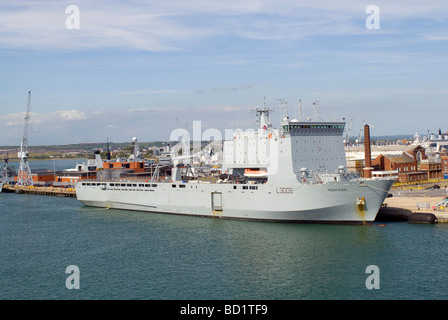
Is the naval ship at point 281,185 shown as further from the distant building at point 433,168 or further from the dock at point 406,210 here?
the distant building at point 433,168

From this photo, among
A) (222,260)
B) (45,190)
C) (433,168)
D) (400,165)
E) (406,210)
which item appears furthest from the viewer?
(45,190)

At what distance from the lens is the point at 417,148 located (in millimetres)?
71188

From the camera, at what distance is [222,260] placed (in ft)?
88.1

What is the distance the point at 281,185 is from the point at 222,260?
10.4 metres

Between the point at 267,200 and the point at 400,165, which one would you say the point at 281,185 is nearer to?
the point at 267,200

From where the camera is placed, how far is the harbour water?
72.7 ft

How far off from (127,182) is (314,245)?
22.4 meters

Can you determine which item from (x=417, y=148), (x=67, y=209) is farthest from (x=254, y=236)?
(x=417, y=148)

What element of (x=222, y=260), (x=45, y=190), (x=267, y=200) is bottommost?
(x=222, y=260)

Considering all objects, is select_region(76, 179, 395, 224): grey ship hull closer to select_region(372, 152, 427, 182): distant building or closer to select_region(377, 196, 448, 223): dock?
select_region(377, 196, 448, 223): dock

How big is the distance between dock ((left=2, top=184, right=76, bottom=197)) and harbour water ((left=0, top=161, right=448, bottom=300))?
27371mm

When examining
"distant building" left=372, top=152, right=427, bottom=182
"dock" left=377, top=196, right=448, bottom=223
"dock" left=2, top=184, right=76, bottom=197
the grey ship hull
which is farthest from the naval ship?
"distant building" left=372, top=152, right=427, bottom=182

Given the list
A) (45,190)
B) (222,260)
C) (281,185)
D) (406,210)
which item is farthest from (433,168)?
(45,190)

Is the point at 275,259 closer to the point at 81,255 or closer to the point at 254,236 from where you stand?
the point at 254,236
